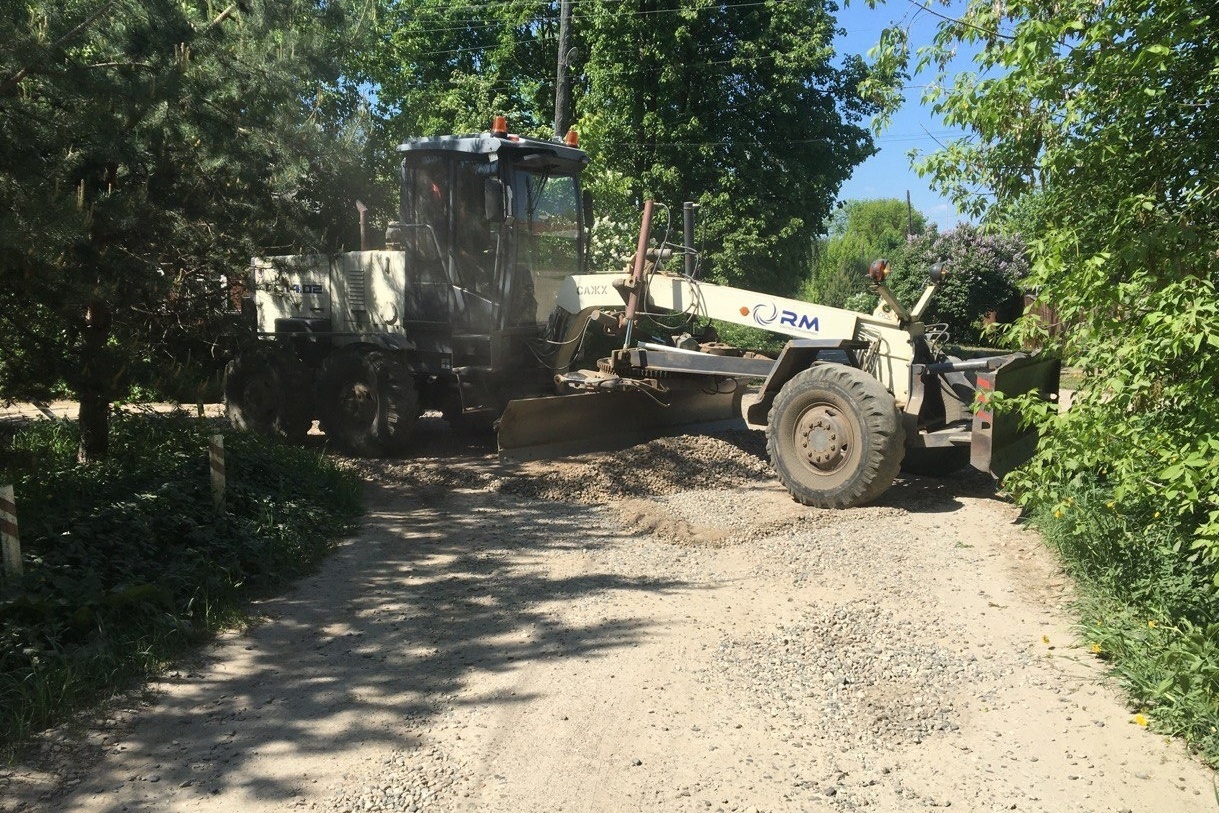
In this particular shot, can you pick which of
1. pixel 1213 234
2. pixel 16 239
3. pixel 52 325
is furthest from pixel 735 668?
pixel 52 325

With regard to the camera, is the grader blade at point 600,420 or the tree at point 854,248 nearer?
the grader blade at point 600,420

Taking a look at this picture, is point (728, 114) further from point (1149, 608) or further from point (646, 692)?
point (646, 692)

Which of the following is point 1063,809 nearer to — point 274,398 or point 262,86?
point 262,86

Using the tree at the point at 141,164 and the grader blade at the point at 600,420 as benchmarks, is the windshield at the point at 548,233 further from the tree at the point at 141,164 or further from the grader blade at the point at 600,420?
the tree at the point at 141,164

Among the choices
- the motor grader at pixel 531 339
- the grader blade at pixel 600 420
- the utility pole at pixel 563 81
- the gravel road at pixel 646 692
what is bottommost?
the gravel road at pixel 646 692

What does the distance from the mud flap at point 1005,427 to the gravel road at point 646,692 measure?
0.54 m

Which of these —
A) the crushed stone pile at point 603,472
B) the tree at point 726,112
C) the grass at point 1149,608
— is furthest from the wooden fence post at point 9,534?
the tree at point 726,112

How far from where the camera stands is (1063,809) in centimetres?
410

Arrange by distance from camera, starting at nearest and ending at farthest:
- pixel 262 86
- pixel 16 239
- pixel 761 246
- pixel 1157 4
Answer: pixel 1157 4 < pixel 16 239 < pixel 262 86 < pixel 761 246

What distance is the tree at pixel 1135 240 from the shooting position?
4.39 metres

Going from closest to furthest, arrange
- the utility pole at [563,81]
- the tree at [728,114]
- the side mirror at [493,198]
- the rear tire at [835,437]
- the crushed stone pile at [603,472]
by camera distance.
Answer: the rear tire at [835,437]
the crushed stone pile at [603,472]
the side mirror at [493,198]
the utility pole at [563,81]
the tree at [728,114]

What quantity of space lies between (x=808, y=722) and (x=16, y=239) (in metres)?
4.54

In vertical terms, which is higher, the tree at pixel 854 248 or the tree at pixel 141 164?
the tree at pixel 854 248

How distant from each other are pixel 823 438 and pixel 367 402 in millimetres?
5048
